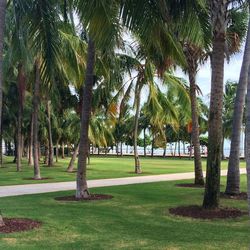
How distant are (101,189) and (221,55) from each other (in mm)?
8068

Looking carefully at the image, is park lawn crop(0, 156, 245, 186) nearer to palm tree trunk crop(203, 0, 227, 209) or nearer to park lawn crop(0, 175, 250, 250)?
park lawn crop(0, 175, 250, 250)

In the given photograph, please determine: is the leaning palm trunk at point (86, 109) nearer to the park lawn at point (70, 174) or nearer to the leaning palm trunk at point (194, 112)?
the leaning palm trunk at point (194, 112)

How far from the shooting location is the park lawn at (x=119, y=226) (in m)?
8.15

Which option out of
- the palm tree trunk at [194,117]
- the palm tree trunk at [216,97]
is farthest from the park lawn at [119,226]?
the palm tree trunk at [194,117]

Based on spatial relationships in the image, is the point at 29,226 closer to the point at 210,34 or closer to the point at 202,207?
the point at 202,207

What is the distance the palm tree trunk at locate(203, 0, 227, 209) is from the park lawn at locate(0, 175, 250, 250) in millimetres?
1327

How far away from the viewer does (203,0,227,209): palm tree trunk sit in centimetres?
1145

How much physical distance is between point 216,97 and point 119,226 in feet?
12.9

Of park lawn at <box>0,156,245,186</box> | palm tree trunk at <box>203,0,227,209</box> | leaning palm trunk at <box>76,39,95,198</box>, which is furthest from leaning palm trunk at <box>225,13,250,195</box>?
park lawn at <box>0,156,245,186</box>

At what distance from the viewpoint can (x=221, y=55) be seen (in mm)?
11531

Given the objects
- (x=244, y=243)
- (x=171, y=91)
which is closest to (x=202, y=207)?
(x=244, y=243)

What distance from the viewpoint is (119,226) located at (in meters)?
9.84

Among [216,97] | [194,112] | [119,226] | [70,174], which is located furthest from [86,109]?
[70,174]

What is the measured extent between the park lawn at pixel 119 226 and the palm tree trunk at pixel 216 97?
4.36 ft
